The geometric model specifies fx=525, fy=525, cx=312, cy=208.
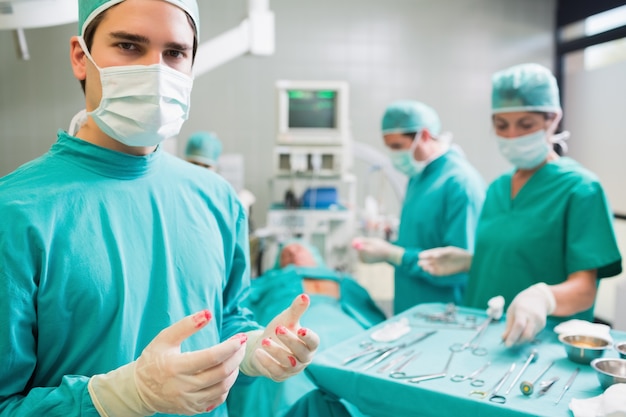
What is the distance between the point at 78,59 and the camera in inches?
36.6

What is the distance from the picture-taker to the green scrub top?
1496 mm

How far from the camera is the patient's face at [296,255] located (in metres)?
2.63

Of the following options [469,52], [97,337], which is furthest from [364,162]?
[97,337]

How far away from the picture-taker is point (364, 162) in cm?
400

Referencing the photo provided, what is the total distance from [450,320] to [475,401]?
56cm

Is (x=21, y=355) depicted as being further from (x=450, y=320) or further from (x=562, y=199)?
(x=562, y=199)

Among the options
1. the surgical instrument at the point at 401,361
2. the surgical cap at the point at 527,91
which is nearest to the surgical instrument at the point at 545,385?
the surgical instrument at the point at 401,361

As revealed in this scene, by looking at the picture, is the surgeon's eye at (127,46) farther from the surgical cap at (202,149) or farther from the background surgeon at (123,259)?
the surgical cap at (202,149)

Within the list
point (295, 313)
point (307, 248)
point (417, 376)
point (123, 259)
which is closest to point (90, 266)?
point (123, 259)

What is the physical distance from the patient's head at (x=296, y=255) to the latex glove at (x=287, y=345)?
1.69m

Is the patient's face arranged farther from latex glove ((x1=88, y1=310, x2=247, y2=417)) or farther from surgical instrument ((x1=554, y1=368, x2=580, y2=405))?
latex glove ((x1=88, y1=310, x2=247, y2=417))

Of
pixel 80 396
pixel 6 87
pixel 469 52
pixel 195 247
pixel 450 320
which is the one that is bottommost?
→ pixel 450 320

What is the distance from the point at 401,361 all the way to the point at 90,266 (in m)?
0.79

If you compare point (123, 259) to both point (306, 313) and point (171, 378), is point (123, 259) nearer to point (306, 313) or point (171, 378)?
point (171, 378)
